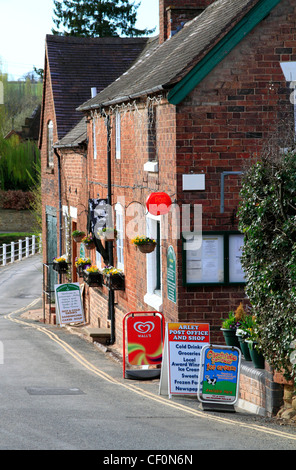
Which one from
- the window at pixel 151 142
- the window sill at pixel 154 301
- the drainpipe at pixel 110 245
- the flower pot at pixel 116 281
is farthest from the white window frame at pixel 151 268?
the drainpipe at pixel 110 245

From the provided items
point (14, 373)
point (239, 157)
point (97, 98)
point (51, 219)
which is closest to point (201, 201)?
point (239, 157)

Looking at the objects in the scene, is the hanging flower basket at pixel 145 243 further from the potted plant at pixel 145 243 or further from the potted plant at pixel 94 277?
the potted plant at pixel 94 277

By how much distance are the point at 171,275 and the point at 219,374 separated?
8.47ft

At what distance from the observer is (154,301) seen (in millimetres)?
13945

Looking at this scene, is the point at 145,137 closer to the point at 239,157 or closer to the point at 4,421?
the point at 239,157

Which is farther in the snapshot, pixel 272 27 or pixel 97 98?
pixel 97 98

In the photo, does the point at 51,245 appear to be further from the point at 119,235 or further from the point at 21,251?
the point at 21,251

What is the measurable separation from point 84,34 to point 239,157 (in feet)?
134

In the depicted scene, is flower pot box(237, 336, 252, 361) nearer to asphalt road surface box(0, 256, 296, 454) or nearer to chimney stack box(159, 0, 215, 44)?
asphalt road surface box(0, 256, 296, 454)

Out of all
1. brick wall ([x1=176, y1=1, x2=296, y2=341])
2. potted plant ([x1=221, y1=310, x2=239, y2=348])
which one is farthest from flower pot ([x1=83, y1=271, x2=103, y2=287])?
potted plant ([x1=221, y1=310, x2=239, y2=348])

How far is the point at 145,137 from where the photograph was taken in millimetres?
14398

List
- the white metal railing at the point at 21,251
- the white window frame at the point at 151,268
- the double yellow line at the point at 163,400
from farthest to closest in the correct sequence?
the white metal railing at the point at 21,251 → the white window frame at the point at 151,268 → the double yellow line at the point at 163,400

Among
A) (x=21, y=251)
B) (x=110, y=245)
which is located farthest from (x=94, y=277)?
(x=21, y=251)

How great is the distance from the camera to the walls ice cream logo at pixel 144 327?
12.8 meters
